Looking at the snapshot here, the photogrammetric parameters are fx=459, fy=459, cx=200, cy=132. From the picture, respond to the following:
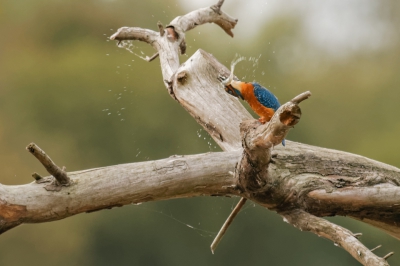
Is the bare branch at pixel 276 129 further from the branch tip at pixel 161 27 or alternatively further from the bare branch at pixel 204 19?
the bare branch at pixel 204 19

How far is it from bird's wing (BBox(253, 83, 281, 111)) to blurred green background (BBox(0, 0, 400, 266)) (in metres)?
1.31

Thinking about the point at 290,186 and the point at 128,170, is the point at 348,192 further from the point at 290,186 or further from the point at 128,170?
the point at 128,170

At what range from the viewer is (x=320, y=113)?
129 inches

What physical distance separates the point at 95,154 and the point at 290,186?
171 centimetres

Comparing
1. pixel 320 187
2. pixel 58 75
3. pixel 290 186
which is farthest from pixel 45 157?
pixel 58 75

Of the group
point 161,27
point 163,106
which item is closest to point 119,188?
point 161,27

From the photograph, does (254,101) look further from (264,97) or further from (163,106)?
(163,106)

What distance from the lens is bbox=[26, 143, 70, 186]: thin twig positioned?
135cm

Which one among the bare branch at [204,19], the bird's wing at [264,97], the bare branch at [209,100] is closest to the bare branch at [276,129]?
the bird's wing at [264,97]

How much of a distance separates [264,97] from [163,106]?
67.7 inches

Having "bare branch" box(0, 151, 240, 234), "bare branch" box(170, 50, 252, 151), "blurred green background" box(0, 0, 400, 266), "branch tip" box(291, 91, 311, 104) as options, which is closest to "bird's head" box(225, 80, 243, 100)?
"bare branch" box(0, 151, 240, 234)

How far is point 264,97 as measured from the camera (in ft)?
5.26

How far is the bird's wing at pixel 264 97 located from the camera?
1.60 metres

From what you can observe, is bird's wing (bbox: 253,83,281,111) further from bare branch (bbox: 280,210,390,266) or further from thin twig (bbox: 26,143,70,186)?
thin twig (bbox: 26,143,70,186)
